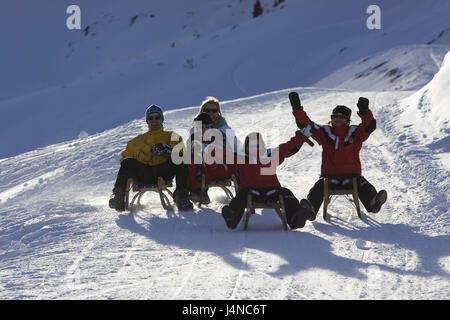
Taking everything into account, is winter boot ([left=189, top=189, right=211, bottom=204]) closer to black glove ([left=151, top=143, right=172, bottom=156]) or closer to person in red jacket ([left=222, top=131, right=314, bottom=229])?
black glove ([left=151, top=143, right=172, bottom=156])

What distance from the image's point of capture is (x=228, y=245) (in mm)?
6078

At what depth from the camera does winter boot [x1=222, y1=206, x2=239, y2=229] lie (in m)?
6.46

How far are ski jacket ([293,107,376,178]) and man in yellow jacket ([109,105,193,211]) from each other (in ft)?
4.68

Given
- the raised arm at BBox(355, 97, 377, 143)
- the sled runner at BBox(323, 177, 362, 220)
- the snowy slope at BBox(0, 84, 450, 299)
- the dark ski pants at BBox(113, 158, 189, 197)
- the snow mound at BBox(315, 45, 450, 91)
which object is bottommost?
the snowy slope at BBox(0, 84, 450, 299)

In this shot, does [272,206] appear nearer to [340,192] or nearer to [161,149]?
[340,192]

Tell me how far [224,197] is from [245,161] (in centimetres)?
160

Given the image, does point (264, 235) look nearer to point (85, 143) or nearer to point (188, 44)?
point (85, 143)

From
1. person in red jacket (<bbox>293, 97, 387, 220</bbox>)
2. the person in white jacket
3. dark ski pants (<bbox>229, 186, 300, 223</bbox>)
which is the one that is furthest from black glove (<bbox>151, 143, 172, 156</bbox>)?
person in red jacket (<bbox>293, 97, 387, 220</bbox>)

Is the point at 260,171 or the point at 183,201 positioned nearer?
the point at 260,171

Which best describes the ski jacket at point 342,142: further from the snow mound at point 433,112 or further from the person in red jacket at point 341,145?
the snow mound at point 433,112

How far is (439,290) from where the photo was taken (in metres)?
4.74

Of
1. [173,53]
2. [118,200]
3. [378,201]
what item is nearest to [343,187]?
[378,201]

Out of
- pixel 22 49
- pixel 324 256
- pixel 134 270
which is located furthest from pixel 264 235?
pixel 22 49

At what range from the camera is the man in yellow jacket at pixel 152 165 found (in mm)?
7453
